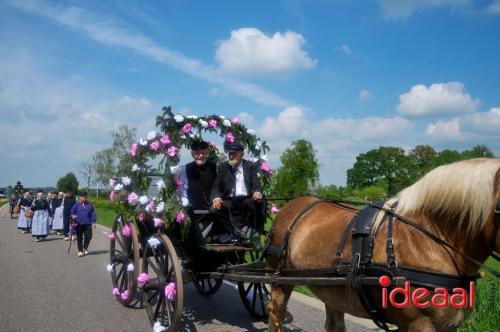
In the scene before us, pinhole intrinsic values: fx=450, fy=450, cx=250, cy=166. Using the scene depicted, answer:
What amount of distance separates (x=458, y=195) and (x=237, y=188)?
316cm

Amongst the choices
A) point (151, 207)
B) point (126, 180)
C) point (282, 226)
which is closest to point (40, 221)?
point (126, 180)

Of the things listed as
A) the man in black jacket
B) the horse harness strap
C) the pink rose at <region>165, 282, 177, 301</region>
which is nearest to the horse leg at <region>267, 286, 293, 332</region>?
the horse harness strap

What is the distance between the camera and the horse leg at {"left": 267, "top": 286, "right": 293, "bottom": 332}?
176 inches

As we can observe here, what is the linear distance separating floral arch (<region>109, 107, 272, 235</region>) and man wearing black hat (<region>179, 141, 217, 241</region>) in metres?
0.13

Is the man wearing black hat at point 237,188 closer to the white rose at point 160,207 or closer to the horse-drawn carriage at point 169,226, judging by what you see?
the horse-drawn carriage at point 169,226

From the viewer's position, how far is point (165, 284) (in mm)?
5414

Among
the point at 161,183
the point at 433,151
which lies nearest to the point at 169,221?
the point at 161,183

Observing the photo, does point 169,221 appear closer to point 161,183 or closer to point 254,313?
point 161,183

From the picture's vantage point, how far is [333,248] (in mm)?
3627

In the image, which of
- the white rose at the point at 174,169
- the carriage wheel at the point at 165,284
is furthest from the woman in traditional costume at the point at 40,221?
the white rose at the point at 174,169

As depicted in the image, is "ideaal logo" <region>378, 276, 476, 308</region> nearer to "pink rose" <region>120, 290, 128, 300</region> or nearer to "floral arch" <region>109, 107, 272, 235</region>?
"floral arch" <region>109, 107, 272, 235</region>

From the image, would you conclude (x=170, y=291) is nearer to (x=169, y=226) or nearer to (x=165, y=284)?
(x=165, y=284)

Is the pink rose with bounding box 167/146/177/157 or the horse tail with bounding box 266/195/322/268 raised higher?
the pink rose with bounding box 167/146/177/157

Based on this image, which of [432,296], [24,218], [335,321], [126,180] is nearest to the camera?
[432,296]
